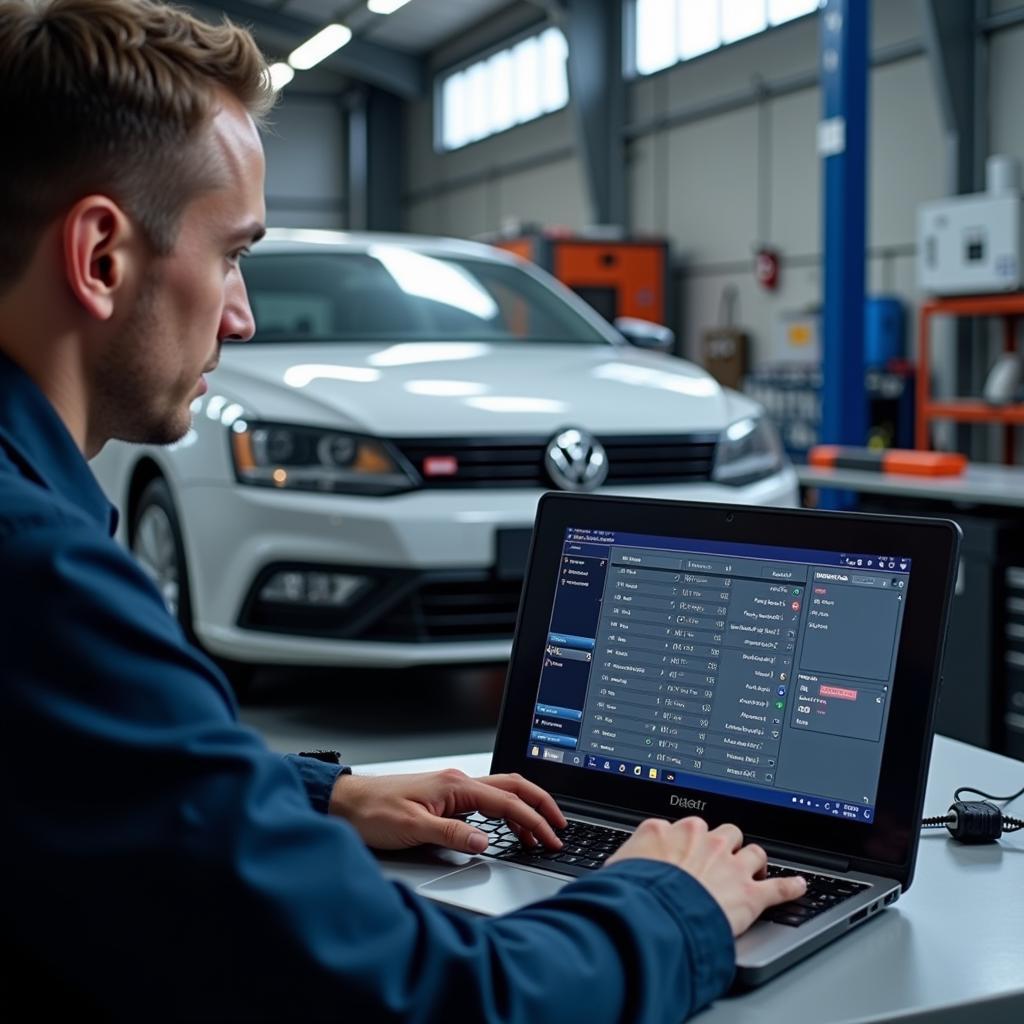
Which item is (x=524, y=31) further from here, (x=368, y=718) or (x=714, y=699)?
(x=714, y=699)

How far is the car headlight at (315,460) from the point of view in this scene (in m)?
3.29

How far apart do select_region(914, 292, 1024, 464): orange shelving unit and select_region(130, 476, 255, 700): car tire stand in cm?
475

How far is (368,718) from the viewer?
3.63 metres

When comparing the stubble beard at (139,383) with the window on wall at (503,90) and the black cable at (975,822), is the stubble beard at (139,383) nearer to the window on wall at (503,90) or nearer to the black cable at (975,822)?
the black cable at (975,822)

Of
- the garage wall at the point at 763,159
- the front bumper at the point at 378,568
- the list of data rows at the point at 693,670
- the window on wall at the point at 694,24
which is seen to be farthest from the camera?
the window on wall at the point at 694,24

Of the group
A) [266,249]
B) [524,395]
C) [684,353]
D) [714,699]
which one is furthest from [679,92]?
[714,699]

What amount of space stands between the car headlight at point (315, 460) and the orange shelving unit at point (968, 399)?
468 centimetres

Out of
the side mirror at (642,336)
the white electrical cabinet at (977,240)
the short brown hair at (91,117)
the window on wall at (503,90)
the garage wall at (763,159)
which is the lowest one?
the short brown hair at (91,117)

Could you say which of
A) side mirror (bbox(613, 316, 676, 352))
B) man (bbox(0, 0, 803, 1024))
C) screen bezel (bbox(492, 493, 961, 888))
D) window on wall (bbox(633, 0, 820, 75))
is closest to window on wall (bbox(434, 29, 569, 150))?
window on wall (bbox(633, 0, 820, 75))

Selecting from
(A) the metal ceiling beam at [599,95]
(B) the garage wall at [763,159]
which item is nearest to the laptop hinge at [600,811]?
(B) the garage wall at [763,159]

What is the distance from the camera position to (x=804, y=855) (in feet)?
3.66

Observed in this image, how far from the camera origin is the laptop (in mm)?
1093

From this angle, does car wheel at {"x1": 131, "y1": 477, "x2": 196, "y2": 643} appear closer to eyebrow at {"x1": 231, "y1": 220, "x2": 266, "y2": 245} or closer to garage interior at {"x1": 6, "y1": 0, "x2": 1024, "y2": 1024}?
garage interior at {"x1": 6, "y1": 0, "x2": 1024, "y2": 1024}

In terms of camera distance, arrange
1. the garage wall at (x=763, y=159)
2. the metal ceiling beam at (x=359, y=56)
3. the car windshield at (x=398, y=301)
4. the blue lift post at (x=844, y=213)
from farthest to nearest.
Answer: the metal ceiling beam at (x=359, y=56) < the garage wall at (x=763, y=159) < the blue lift post at (x=844, y=213) < the car windshield at (x=398, y=301)
